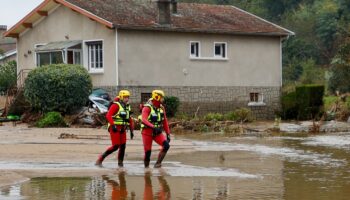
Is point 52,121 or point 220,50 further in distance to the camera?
point 220,50

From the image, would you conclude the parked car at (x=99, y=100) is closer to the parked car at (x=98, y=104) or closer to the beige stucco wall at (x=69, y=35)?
the parked car at (x=98, y=104)

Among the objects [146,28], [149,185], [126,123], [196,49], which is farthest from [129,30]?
[149,185]

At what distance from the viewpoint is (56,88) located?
32.3 metres

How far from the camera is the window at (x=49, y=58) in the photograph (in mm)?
38028

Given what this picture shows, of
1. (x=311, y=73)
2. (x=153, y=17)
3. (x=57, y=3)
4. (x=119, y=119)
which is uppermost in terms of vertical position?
(x=57, y=3)

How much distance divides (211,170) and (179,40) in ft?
71.2

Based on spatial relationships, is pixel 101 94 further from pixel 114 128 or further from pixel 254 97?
pixel 114 128

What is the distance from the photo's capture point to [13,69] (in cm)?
4562

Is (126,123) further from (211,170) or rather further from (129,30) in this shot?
(129,30)

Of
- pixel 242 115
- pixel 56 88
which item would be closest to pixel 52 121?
pixel 56 88

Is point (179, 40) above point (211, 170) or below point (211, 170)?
above

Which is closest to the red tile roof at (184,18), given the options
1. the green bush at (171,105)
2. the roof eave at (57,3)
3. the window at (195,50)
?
the roof eave at (57,3)

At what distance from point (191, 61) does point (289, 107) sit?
17.3 ft

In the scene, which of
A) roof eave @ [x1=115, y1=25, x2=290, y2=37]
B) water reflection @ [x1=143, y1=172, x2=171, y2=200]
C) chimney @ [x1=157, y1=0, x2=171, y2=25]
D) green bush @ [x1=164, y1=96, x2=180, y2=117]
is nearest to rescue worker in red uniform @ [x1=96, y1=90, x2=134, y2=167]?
water reflection @ [x1=143, y1=172, x2=171, y2=200]
